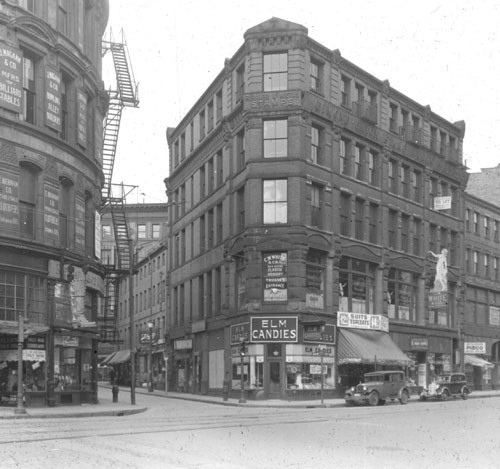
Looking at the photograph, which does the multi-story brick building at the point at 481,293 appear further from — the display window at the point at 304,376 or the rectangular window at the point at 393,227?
the display window at the point at 304,376

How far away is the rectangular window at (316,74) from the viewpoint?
145 ft

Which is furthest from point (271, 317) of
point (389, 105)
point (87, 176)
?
point (389, 105)

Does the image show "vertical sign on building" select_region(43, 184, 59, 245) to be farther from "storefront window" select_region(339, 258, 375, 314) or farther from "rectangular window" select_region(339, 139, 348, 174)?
"rectangular window" select_region(339, 139, 348, 174)

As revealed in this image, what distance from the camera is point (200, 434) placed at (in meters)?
18.9

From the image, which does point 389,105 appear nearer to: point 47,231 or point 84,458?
point 47,231

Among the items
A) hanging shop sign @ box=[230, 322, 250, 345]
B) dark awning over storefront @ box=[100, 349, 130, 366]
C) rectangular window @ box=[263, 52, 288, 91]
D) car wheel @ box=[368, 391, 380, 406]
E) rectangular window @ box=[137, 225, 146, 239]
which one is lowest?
dark awning over storefront @ box=[100, 349, 130, 366]

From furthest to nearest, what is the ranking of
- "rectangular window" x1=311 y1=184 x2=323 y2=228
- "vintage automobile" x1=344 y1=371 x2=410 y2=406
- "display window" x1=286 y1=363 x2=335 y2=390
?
1. "rectangular window" x1=311 y1=184 x2=323 y2=228
2. "display window" x1=286 y1=363 x2=335 y2=390
3. "vintage automobile" x1=344 y1=371 x2=410 y2=406

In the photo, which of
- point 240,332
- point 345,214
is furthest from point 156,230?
point 240,332

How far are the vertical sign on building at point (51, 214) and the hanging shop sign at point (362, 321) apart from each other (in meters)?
18.7

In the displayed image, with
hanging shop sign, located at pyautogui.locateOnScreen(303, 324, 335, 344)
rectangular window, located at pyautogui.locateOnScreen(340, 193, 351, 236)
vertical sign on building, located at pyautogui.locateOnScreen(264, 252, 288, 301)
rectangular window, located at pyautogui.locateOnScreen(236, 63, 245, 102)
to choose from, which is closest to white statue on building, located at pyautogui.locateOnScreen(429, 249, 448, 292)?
rectangular window, located at pyautogui.locateOnScreen(340, 193, 351, 236)

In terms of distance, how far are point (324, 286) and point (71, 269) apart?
16265 millimetres

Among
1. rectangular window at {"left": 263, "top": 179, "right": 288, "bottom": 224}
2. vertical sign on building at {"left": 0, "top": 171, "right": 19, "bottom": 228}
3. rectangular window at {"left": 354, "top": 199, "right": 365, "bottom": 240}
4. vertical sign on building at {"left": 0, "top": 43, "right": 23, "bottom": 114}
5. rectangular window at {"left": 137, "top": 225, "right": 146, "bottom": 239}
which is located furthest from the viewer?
rectangular window at {"left": 137, "top": 225, "right": 146, "bottom": 239}

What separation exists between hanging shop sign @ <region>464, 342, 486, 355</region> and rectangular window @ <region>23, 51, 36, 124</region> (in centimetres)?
4060

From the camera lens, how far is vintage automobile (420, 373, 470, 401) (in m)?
41.8
